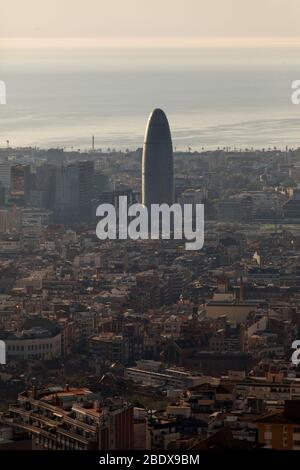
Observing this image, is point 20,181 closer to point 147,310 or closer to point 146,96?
point 146,96

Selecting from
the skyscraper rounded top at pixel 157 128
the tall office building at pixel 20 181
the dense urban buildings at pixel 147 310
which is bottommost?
the dense urban buildings at pixel 147 310

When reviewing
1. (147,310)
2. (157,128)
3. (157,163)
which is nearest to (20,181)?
(157,128)

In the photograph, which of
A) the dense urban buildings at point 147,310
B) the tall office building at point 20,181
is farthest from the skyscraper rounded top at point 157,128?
the tall office building at point 20,181

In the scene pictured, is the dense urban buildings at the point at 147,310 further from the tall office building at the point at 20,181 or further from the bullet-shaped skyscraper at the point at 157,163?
the bullet-shaped skyscraper at the point at 157,163

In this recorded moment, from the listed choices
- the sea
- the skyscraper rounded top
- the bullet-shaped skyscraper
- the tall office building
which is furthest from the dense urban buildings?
the sea

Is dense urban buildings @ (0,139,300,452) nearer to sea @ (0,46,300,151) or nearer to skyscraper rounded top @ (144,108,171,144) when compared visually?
skyscraper rounded top @ (144,108,171,144)

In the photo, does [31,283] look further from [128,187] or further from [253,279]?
[128,187]
